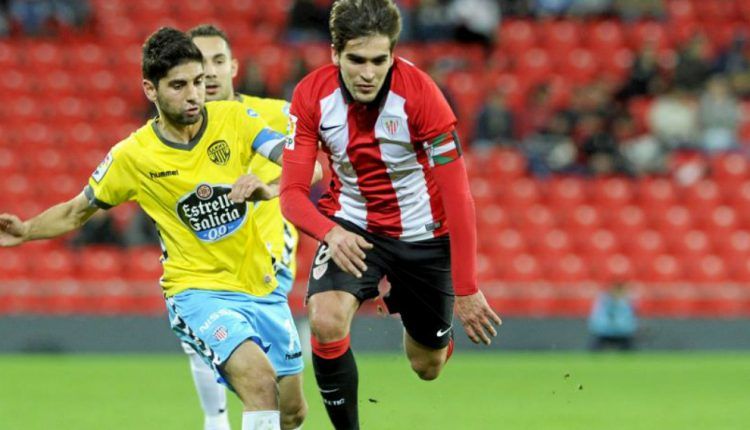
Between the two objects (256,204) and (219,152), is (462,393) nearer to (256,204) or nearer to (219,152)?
(256,204)

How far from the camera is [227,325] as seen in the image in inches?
254

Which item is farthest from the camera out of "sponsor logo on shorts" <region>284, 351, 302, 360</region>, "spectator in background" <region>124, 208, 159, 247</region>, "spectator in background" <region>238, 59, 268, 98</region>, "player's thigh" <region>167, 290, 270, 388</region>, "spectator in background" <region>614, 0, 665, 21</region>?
"spectator in background" <region>614, 0, 665, 21</region>

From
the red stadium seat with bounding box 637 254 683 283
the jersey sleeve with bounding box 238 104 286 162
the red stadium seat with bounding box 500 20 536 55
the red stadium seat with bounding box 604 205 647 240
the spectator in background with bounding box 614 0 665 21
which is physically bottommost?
the red stadium seat with bounding box 637 254 683 283

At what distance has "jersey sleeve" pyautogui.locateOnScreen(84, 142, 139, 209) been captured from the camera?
265 inches

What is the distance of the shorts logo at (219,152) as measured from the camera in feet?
22.2

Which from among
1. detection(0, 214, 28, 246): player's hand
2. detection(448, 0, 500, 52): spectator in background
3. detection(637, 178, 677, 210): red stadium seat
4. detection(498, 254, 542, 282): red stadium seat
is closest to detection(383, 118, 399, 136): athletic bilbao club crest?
detection(0, 214, 28, 246): player's hand

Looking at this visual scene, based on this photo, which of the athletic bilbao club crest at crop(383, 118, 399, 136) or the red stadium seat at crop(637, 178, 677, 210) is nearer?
the athletic bilbao club crest at crop(383, 118, 399, 136)

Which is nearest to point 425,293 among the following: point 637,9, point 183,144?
point 183,144

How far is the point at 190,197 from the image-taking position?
670 centimetres

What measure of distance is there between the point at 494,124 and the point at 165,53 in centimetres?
1259

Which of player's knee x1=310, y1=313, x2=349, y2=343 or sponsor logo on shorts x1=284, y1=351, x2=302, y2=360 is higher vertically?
player's knee x1=310, y1=313, x2=349, y2=343

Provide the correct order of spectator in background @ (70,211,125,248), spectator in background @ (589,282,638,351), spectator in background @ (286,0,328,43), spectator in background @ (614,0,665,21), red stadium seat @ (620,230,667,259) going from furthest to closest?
spectator in background @ (614,0,665,21), spectator in background @ (286,0,328,43), red stadium seat @ (620,230,667,259), spectator in background @ (70,211,125,248), spectator in background @ (589,282,638,351)

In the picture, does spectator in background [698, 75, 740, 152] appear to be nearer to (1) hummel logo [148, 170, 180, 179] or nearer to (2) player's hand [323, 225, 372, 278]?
(1) hummel logo [148, 170, 180, 179]

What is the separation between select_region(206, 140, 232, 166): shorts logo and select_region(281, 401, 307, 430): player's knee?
4.37 feet
